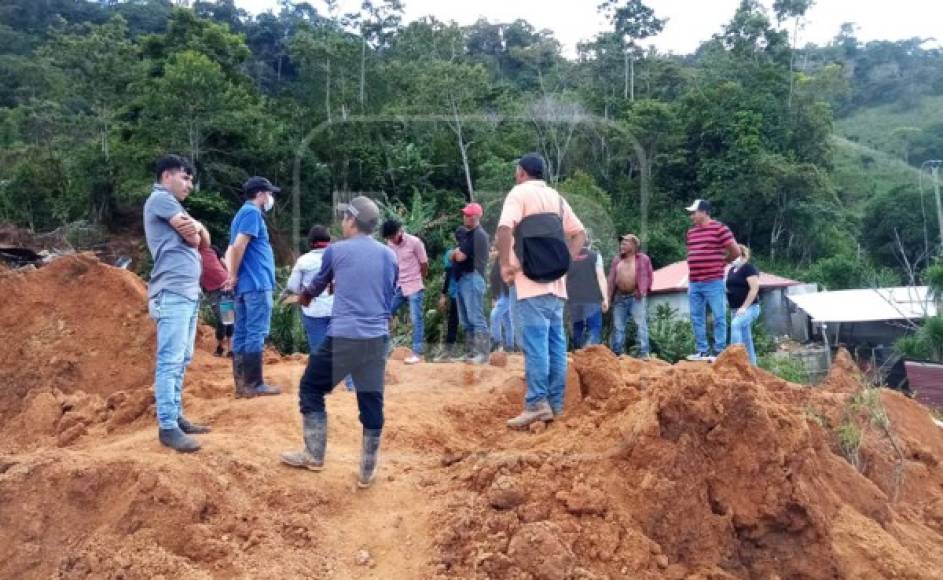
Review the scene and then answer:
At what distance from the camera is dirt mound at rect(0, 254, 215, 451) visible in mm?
6751

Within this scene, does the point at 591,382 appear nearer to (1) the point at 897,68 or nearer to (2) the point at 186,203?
(2) the point at 186,203

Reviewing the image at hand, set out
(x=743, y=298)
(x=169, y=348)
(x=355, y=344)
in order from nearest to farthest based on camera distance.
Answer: (x=355, y=344) < (x=169, y=348) < (x=743, y=298)

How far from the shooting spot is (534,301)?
5.15 metres

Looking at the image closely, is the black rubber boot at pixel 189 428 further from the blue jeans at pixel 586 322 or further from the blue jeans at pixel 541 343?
the blue jeans at pixel 586 322

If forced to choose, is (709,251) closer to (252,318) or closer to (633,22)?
(252,318)

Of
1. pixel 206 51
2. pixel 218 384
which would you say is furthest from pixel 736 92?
pixel 218 384

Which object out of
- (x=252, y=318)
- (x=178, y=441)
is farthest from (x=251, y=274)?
(x=178, y=441)

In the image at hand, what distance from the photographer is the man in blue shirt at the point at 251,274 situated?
228 inches

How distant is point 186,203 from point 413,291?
70.6 feet

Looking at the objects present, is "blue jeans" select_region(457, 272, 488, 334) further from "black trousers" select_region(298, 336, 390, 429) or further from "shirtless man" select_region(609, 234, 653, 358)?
"black trousers" select_region(298, 336, 390, 429)

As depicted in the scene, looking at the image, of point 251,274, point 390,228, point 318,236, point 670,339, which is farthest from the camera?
point 670,339

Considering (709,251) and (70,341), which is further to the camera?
(70,341)

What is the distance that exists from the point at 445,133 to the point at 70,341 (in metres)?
26.5

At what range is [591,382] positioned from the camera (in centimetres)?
552
